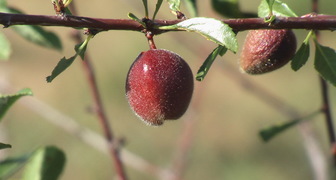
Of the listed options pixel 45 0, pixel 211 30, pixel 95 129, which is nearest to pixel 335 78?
pixel 211 30

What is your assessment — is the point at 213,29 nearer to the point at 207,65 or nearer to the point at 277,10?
the point at 207,65

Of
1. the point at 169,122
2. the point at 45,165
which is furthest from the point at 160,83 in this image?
the point at 169,122

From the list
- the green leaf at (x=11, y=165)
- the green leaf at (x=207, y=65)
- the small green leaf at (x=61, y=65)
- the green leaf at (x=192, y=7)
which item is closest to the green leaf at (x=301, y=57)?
the green leaf at (x=207, y=65)

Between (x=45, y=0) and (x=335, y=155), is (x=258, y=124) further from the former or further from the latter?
(x=335, y=155)

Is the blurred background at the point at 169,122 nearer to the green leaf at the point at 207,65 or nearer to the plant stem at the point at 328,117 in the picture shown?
the plant stem at the point at 328,117

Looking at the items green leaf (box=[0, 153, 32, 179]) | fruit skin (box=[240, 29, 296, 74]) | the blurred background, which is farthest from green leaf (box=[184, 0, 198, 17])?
the blurred background
